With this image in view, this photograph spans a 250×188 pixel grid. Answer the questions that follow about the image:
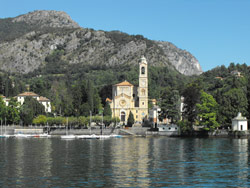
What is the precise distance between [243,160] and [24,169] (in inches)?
1017

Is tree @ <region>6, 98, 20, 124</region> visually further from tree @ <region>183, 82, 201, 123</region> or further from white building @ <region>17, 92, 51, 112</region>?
tree @ <region>183, 82, 201, 123</region>

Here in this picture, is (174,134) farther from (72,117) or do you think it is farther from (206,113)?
(72,117)

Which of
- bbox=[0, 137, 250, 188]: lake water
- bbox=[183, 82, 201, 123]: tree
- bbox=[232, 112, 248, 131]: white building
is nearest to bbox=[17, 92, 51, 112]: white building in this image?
bbox=[183, 82, 201, 123]: tree

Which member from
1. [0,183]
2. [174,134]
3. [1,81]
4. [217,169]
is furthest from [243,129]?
[1,81]

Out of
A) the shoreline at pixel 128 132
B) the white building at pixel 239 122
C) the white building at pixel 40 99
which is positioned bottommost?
the shoreline at pixel 128 132

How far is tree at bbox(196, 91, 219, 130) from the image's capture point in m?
110

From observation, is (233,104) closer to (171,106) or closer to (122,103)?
(171,106)

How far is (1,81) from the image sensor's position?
19475 cm

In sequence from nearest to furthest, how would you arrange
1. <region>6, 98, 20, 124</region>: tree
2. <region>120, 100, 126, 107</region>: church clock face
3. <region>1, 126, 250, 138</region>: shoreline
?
<region>1, 126, 250, 138</region>: shoreline < <region>6, 98, 20, 124</region>: tree < <region>120, 100, 126, 107</region>: church clock face

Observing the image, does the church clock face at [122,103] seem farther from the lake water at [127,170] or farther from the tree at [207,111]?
the lake water at [127,170]

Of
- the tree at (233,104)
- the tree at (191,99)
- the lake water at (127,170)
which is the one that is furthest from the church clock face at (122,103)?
the lake water at (127,170)

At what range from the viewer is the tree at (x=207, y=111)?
110 metres

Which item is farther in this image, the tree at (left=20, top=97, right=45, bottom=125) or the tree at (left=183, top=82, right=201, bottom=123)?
the tree at (left=20, top=97, right=45, bottom=125)

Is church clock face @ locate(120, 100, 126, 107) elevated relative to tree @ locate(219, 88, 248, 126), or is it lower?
elevated
